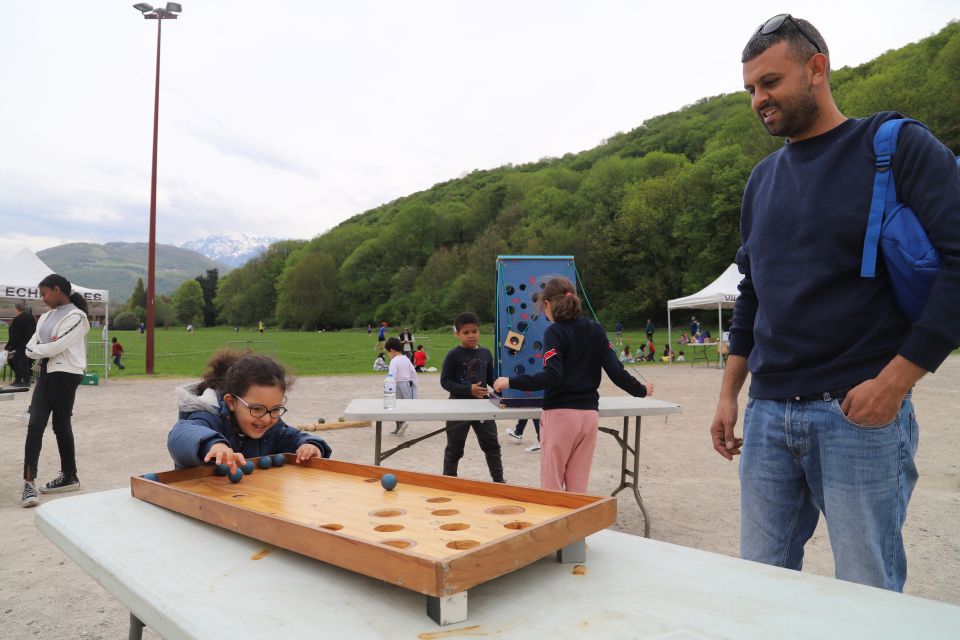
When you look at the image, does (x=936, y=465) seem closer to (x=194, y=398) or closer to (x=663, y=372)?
(x=194, y=398)

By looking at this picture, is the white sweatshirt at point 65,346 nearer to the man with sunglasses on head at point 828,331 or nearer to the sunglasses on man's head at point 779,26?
the man with sunglasses on head at point 828,331

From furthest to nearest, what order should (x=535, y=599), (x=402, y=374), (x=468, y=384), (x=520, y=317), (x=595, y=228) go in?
(x=595, y=228), (x=402, y=374), (x=468, y=384), (x=520, y=317), (x=535, y=599)

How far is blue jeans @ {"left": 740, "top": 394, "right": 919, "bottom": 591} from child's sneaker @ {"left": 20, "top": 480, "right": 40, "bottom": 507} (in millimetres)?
6238

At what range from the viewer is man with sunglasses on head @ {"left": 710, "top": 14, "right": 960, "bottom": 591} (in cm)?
166

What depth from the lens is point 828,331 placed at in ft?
5.95

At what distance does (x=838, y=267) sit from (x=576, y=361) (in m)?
2.55

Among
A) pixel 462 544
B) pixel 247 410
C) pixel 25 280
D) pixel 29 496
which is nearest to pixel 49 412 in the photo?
pixel 29 496

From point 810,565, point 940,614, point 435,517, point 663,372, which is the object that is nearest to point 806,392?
point 940,614

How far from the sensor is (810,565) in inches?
170

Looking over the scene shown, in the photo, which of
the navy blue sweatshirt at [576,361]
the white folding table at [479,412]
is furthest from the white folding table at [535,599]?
the white folding table at [479,412]

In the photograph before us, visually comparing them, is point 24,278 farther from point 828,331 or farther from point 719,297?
point 719,297

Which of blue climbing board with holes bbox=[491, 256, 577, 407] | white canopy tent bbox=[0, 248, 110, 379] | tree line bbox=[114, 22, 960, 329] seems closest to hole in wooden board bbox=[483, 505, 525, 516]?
blue climbing board with holes bbox=[491, 256, 577, 407]

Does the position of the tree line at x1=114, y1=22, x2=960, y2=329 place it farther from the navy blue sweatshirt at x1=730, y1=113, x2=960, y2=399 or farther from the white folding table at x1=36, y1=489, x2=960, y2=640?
the white folding table at x1=36, y1=489, x2=960, y2=640

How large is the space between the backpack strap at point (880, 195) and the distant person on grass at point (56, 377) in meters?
6.37
